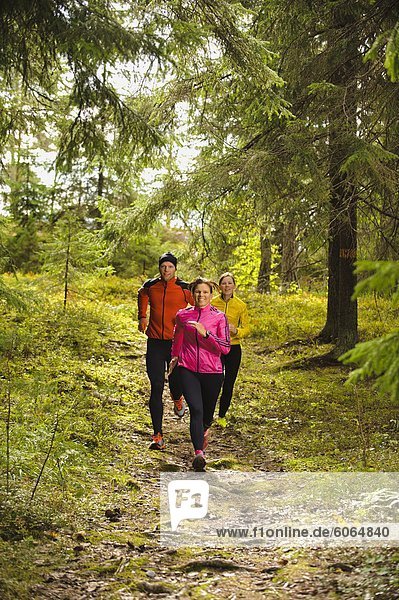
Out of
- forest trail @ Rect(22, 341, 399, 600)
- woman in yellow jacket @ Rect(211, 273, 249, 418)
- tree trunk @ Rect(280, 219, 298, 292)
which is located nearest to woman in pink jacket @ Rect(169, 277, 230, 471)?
forest trail @ Rect(22, 341, 399, 600)

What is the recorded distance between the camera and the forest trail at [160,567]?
4.22 metres

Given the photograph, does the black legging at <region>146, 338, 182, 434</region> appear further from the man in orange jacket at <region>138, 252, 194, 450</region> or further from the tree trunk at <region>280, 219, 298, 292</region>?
the tree trunk at <region>280, 219, 298, 292</region>

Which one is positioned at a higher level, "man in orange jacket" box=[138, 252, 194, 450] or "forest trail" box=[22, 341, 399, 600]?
"man in orange jacket" box=[138, 252, 194, 450]

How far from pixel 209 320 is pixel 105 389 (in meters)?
3.88

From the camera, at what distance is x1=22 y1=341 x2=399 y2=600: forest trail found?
4.22 m

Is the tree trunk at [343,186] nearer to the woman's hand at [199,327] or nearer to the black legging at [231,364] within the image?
the black legging at [231,364]

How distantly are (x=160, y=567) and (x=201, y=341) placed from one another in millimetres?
2801

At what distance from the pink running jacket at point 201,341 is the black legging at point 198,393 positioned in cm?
7

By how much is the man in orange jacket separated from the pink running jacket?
0.76 metres

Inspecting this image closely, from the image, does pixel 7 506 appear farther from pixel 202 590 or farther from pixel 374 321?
pixel 374 321

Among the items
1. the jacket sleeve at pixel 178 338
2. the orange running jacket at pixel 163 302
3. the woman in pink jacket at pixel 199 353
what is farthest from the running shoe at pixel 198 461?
the orange running jacket at pixel 163 302

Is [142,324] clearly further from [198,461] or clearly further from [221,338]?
[198,461]

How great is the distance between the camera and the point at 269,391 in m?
11.5

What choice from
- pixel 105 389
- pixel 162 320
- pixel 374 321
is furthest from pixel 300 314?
pixel 162 320
